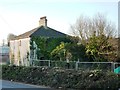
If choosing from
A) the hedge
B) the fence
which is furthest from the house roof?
the hedge

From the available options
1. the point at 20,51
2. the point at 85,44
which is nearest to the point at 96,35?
the point at 85,44

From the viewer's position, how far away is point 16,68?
98.1 feet

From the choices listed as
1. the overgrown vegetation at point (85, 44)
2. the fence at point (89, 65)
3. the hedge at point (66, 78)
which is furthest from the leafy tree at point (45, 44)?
the hedge at point (66, 78)

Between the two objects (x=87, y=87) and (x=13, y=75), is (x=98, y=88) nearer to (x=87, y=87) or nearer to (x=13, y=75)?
(x=87, y=87)

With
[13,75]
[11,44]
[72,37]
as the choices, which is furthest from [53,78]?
[11,44]

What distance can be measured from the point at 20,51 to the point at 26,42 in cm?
335

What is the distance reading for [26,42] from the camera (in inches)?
1668

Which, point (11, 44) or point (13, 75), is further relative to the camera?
point (11, 44)

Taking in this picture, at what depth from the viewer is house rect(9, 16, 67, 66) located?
41.6 m

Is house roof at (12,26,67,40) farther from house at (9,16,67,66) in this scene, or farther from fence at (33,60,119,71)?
fence at (33,60,119,71)

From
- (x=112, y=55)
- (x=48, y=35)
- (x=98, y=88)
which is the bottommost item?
(x=98, y=88)

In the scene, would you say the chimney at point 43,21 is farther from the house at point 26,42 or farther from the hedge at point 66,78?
the hedge at point 66,78

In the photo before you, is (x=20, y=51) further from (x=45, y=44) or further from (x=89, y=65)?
(x=89, y=65)

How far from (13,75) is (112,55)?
9741 millimetres
